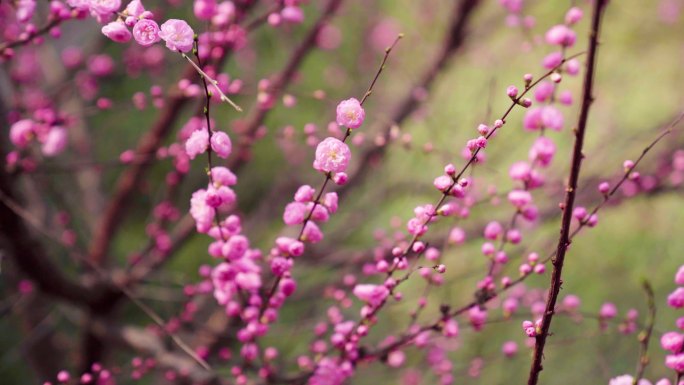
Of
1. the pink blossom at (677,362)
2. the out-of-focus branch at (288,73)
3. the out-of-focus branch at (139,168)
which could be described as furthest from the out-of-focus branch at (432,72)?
the pink blossom at (677,362)

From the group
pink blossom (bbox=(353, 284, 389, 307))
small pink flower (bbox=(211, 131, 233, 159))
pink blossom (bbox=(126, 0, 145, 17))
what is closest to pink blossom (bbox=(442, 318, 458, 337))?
pink blossom (bbox=(353, 284, 389, 307))

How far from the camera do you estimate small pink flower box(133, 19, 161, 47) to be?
1.15m

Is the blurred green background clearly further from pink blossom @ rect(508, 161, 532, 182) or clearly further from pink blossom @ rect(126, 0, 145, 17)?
pink blossom @ rect(126, 0, 145, 17)

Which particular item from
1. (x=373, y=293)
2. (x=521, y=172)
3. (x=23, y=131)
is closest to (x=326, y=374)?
(x=373, y=293)

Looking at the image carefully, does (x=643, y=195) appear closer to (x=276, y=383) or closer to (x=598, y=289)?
(x=598, y=289)

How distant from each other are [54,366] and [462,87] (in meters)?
3.96

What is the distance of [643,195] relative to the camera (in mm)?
3037

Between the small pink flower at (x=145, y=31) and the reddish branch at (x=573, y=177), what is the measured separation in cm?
76

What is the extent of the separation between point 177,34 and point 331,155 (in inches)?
14.2

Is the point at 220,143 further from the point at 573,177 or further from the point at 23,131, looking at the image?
the point at 23,131

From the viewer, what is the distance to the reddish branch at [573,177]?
0.88 m

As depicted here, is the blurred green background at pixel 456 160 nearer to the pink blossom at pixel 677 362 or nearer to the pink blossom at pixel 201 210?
the pink blossom at pixel 201 210

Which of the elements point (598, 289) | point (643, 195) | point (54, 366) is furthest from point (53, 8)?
point (598, 289)

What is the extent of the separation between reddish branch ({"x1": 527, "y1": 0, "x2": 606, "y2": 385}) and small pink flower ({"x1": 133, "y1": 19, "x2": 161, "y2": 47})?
30.1 inches
